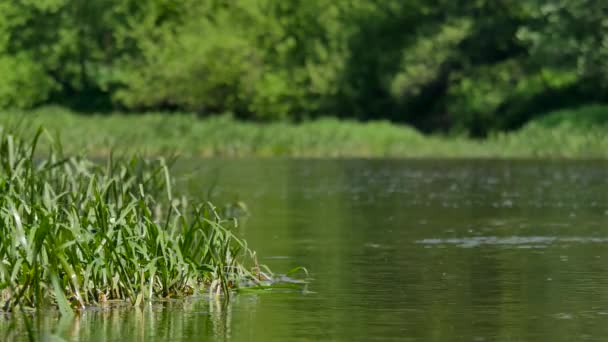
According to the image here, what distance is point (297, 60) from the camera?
229 ft

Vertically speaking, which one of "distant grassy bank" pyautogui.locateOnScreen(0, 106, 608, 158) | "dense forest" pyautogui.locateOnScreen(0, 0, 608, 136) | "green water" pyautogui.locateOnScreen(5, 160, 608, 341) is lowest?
"green water" pyautogui.locateOnScreen(5, 160, 608, 341)

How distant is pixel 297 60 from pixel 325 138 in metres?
15.8

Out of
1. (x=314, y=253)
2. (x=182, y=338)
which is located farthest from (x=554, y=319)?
(x=314, y=253)

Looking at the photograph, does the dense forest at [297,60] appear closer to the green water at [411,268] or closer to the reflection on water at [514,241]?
the green water at [411,268]

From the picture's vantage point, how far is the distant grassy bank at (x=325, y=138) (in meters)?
49.9

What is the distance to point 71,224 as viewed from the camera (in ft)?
43.3

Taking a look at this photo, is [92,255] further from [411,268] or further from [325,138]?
[325,138]

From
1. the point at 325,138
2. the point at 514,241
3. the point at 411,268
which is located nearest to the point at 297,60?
the point at 325,138

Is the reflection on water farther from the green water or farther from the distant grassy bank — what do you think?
the distant grassy bank

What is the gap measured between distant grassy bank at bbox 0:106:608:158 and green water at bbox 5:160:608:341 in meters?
15.9

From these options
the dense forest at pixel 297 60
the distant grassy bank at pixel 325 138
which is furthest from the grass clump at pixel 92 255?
the dense forest at pixel 297 60

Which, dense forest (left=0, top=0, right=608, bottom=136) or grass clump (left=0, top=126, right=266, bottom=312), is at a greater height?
dense forest (left=0, top=0, right=608, bottom=136)

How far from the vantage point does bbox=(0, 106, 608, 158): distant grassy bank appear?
49.9 metres

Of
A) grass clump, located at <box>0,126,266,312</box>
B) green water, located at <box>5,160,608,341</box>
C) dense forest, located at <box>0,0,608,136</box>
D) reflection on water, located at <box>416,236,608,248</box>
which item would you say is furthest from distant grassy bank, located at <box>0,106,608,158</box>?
grass clump, located at <box>0,126,266,312</box>
